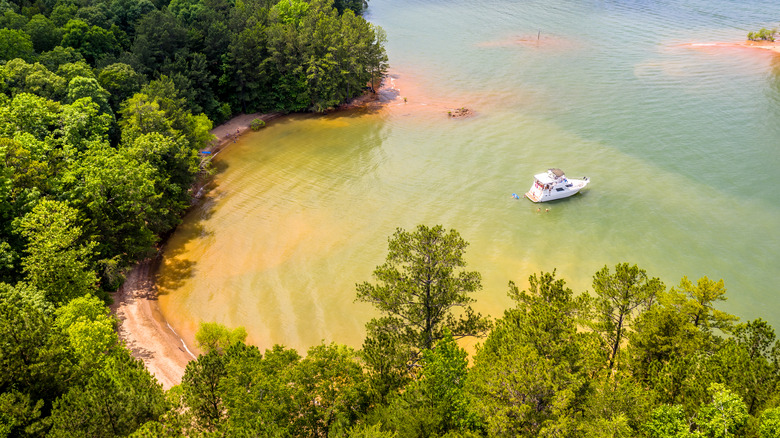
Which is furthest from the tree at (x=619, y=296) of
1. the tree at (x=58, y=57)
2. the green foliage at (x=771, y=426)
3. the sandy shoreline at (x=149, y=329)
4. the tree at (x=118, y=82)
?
the tree at (x=58, y=57)

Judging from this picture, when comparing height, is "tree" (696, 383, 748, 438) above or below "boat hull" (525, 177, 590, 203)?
above

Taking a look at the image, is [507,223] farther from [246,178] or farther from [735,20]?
[735,20]

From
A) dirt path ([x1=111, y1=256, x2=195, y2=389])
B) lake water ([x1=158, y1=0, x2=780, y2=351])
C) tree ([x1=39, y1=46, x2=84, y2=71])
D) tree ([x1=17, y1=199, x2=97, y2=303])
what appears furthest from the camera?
tree ([x1=39, y1=46, x2=84, y2=71])

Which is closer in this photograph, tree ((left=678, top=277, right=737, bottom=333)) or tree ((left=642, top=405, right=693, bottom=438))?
tree ((left=642, top=405, right=693, bottom=438))

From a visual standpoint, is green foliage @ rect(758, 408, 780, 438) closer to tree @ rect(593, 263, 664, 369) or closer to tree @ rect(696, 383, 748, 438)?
tree @ rect(696, 383, 748, 438)

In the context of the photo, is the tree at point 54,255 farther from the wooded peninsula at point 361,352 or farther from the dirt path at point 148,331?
the dirt path at point 148,331

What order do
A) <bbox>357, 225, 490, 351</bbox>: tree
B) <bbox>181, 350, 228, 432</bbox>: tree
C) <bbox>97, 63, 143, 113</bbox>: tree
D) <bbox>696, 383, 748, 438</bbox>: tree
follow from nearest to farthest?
<bbox>696, 383, 748, 438</bbox>: tree
<bbox>181, 350, 228, 432</bbox>: tree
<bbox>357, 225, 490, 351</bbox>: tree
<bbox>97, 63, 143, 113</bbox>: tree

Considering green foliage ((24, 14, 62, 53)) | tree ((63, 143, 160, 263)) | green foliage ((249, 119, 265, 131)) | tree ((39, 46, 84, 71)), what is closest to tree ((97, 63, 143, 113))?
tree ((39, 46, 84, 71))
